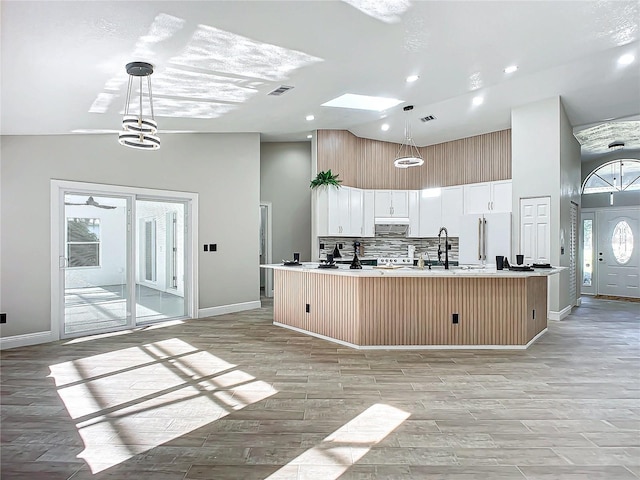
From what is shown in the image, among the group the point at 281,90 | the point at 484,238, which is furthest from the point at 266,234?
the point at 281,90

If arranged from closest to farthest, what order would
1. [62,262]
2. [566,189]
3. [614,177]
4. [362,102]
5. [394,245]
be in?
[62,262]
[362,102]
[566,189]
[394,245]
[614,177]

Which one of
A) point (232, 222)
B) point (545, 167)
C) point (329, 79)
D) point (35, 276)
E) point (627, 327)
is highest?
point (329, 79)

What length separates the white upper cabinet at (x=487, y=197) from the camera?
746 centimetres

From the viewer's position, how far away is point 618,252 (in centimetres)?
957

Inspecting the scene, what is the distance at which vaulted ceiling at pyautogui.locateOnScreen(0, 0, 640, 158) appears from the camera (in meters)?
2.74

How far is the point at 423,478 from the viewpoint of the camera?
7.02 feet

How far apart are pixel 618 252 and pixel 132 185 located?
10558 mm

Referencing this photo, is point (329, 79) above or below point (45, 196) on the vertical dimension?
above

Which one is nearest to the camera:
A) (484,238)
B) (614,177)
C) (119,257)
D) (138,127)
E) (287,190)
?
(138,127)

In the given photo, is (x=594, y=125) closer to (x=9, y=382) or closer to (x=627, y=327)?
(x=627, y=327)

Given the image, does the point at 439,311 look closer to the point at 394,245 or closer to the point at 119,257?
the point at 394,245

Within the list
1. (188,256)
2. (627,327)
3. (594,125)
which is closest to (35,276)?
(188,256)

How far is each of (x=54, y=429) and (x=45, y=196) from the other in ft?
10.6

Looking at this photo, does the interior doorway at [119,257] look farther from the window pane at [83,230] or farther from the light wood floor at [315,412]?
the light wood floor at [315,412]
